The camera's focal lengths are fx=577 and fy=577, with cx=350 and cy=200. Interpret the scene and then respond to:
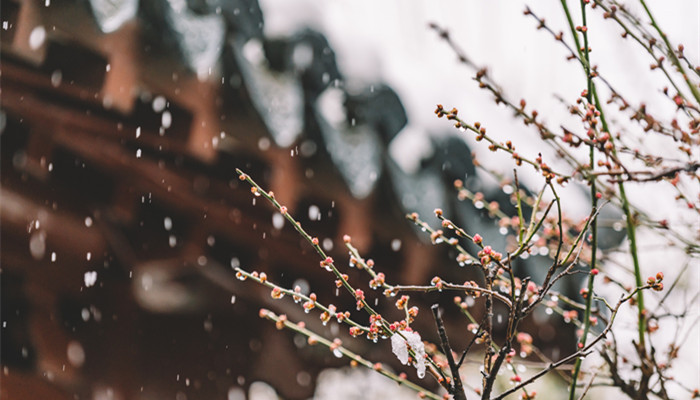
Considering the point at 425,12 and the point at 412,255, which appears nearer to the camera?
the point at 412,255

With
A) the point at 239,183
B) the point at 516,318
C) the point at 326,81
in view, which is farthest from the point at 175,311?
the point at 516,318

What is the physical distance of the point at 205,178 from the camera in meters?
2.53

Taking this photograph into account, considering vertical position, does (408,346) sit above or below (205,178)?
above

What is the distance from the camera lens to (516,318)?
0.68 metres

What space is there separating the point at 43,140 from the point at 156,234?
Result: 64cm

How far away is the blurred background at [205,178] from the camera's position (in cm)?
196

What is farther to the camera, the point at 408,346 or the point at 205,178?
the point at 205,178

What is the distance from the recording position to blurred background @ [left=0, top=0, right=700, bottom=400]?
196 cm

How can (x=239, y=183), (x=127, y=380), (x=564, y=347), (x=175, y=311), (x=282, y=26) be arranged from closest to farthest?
(x=282, y=26) → (x=239, y=183) → (x=127, y=380) → (x=175, y=311) → (x=564, y=347)

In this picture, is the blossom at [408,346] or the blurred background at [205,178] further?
the blurred background at [205,178]

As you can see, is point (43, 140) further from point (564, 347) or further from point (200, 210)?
point (564, 347)

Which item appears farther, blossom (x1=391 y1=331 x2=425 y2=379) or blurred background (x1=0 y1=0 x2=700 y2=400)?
blurred background (x1=0 y1=0 x2=700 y2=400)

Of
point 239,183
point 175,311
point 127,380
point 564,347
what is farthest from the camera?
point 564,347

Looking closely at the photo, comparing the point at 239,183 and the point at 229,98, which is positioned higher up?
the point at 229,98
